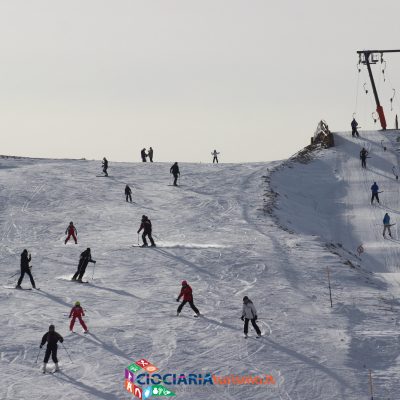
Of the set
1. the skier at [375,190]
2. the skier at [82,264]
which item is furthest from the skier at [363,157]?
the skier at [82,264]

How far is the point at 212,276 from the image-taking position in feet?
101

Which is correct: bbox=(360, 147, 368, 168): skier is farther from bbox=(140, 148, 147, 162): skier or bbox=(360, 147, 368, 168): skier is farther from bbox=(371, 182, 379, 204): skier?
bbox=(140, 148, 147, 162): skier

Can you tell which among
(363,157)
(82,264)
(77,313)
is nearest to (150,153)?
(363,157)

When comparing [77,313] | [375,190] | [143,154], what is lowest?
[77,313]

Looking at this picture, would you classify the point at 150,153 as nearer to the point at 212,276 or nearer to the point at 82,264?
the point at 212,276

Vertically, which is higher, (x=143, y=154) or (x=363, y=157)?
(x=143, y=154)

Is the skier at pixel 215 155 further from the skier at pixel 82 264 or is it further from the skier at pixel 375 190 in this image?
the skier at pixel 82 264

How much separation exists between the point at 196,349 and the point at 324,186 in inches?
1196

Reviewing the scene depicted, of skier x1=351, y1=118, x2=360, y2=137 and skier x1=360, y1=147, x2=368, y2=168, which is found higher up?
skier x1=351, y1=118, x2=360, y2=137

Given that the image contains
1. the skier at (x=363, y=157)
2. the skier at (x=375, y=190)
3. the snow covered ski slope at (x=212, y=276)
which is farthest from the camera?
the skier at (x=363, y=157)

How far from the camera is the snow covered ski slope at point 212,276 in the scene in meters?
20.7

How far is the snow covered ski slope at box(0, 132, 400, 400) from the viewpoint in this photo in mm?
20734

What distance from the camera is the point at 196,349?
22156 millimetres

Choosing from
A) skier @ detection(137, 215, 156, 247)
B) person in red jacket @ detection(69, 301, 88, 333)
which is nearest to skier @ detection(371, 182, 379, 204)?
skier @ detection(137, 215, 156, 247)
